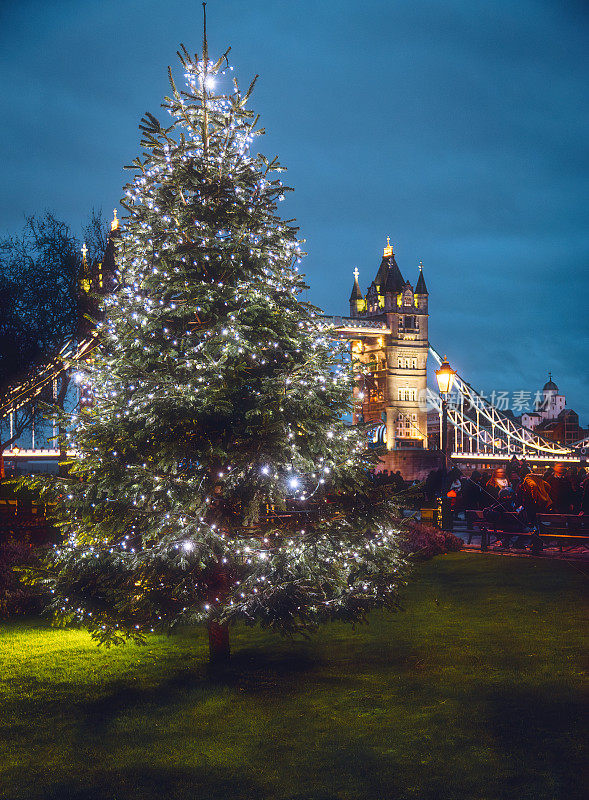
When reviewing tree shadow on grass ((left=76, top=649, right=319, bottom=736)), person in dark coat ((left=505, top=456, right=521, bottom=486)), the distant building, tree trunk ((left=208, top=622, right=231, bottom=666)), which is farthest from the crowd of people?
the distant building

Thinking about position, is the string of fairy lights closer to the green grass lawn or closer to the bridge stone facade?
the green grass lawn

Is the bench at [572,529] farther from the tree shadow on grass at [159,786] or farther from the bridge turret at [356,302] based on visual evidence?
the bridge turret at [356,302]

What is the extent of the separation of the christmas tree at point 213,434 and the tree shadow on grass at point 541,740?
1923mm

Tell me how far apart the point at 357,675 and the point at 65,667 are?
3646mm

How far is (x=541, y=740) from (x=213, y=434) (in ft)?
14.8

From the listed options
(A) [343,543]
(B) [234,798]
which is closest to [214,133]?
(A) [343,543]

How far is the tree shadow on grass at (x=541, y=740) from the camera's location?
18.6 ft

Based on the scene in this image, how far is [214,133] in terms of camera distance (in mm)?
9375

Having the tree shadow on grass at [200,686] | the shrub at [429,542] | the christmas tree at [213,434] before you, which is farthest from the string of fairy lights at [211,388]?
the shrub at [429,542]

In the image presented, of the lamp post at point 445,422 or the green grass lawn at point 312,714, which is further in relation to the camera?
the lamp post at point 445,422

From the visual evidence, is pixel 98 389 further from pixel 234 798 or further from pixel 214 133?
pixel 234 798

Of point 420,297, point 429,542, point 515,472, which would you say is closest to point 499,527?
point 429,542

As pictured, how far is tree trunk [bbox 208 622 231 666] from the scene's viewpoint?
920 cm

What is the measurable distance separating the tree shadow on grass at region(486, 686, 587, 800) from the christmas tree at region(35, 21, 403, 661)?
192cm
